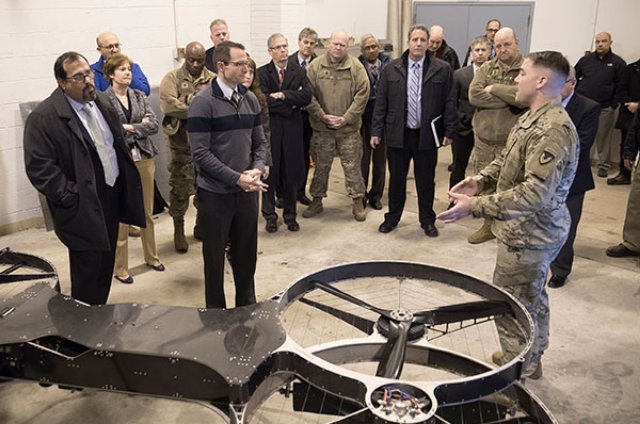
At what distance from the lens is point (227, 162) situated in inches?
131

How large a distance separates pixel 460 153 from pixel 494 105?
1.04 m

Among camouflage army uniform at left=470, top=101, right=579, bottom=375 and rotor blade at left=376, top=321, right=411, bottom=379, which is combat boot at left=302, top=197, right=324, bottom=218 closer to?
camouflage army uniform at left=470, top=101, right=579, bottom=375

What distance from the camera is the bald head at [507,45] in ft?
14.4

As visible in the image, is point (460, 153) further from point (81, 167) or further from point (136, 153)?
point (81, 167)

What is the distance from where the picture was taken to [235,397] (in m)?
2.00

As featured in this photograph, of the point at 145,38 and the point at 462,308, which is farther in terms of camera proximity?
the point at 145,38

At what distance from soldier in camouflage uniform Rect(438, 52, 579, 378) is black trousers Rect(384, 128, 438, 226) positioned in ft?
6.64

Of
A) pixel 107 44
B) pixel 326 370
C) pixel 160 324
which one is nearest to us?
pixel 326 370

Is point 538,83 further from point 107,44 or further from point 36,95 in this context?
point 36,95

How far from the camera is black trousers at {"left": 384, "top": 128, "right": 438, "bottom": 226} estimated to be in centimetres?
499

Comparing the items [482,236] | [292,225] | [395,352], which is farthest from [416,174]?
[395,352]

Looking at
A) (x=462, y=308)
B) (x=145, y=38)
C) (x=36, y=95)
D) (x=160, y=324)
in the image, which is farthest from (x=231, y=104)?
(x=145, y=38)

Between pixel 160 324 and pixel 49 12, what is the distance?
12.5 ft

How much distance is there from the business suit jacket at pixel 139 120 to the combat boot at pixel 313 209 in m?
1.73
